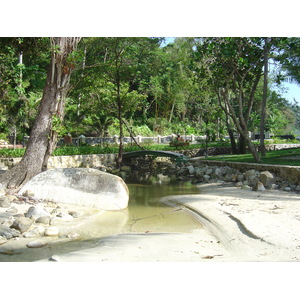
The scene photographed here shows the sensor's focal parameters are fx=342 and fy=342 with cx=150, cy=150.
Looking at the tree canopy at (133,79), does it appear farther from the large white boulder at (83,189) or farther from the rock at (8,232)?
the rock at (8,232)

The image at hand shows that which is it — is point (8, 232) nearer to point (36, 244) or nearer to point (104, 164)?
point (36, 244)

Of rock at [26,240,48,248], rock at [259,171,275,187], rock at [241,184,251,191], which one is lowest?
rock at [26,240,48,248]

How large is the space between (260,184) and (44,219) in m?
5.49

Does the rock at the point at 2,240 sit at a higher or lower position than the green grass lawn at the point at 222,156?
lower

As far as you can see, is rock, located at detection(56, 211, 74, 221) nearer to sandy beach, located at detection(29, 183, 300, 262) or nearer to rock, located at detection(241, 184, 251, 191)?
sandy beach, located at detection(29, 183, 300, 262)

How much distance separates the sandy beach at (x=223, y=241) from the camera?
4.11 m

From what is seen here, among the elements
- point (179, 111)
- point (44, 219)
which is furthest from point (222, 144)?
point (44, 219)

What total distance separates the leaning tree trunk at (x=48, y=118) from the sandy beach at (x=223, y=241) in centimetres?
402

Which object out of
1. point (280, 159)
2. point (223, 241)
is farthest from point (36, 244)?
point (280, 159)

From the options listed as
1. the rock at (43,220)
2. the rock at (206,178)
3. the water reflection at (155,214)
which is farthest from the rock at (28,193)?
the rock at (206,178)

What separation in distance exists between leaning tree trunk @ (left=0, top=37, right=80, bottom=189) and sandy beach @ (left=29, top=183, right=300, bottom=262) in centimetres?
402

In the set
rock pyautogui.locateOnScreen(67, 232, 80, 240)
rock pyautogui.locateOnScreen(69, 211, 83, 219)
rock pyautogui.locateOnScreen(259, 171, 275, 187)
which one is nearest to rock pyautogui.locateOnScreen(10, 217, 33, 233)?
rock pyautogui.locateOnScreen(67, 232, 80, 240)

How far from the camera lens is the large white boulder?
24.1 feet

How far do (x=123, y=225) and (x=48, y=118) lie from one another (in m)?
3.84
